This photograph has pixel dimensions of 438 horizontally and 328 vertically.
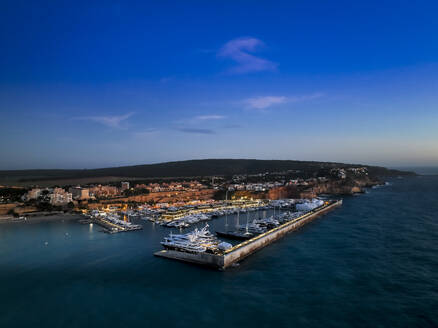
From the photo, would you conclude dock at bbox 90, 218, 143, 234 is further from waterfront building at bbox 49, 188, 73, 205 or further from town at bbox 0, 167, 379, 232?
waterfront building at bbox 49, 188, 73, 205

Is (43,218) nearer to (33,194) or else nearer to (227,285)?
(33,194)

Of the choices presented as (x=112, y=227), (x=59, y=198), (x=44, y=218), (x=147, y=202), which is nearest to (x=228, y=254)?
(x=112, y=227)

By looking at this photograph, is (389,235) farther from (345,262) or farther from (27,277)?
(27,277)

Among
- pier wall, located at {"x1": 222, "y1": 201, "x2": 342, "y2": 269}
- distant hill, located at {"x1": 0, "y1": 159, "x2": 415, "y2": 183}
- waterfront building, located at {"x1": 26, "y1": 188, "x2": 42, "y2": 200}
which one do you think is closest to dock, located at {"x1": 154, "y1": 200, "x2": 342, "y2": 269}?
pier wall, located at {"x1": 222, "y1": 201, "x2": 342, "y2": 269}

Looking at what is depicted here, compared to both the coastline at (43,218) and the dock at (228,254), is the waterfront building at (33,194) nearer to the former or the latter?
the coastline at (43,218)

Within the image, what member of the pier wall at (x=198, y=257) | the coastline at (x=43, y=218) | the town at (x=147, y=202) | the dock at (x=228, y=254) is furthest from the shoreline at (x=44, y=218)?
the dock at (x=228, y=254)

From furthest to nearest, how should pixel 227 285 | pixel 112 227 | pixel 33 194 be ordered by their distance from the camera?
pixel 33 194 → pixel 112 227 → pixel 227 285

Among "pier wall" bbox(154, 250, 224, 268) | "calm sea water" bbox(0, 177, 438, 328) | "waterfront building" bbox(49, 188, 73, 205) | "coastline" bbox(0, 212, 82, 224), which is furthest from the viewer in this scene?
"waterfront building" bbox(49, 188, 73, 205)
